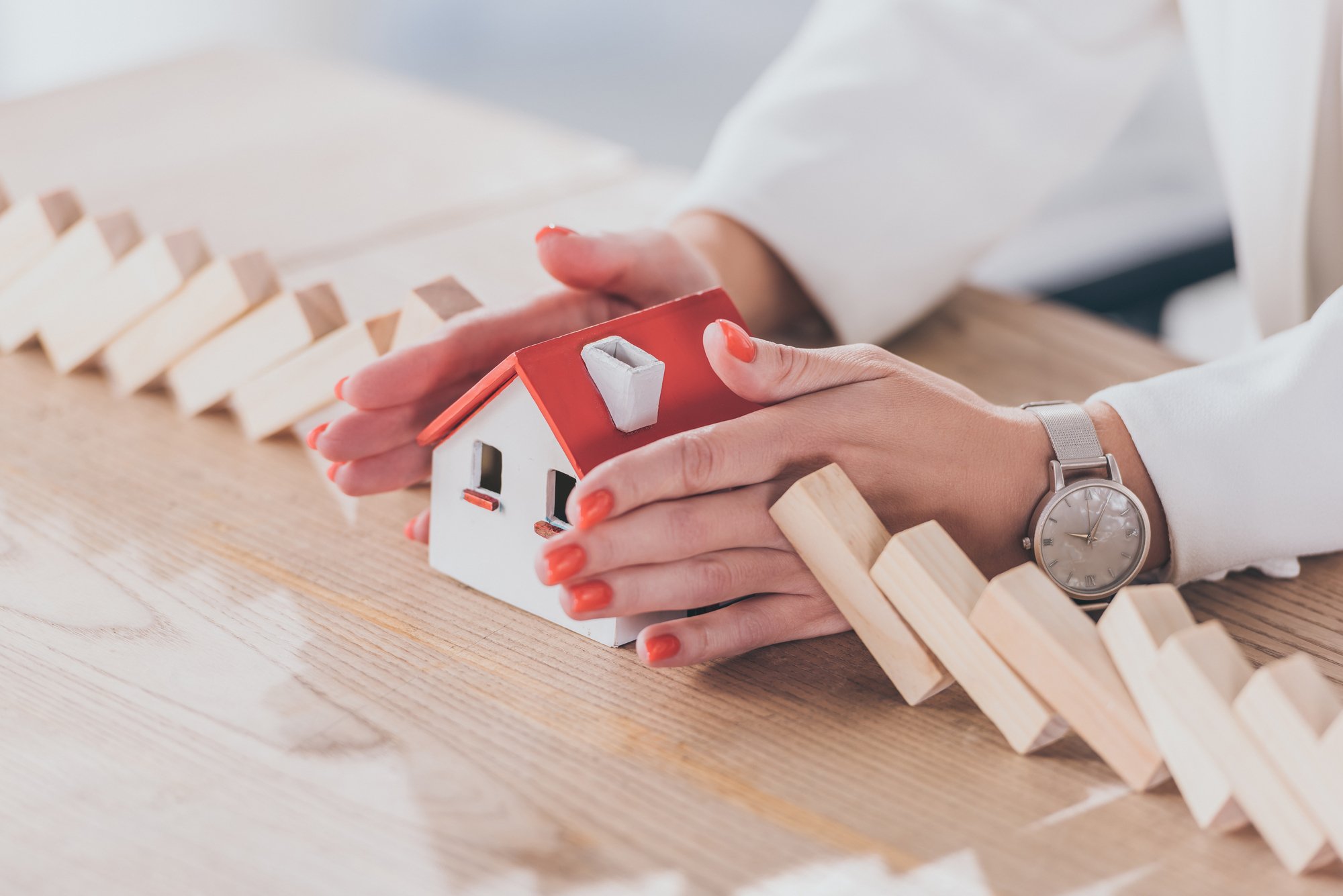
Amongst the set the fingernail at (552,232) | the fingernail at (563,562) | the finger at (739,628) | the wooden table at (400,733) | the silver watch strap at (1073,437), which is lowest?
the wooden table at (400,733)

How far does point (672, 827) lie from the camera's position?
1.73ft

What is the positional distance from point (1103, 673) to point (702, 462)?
22 centimetres

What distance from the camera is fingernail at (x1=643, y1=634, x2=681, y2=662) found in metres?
0.62

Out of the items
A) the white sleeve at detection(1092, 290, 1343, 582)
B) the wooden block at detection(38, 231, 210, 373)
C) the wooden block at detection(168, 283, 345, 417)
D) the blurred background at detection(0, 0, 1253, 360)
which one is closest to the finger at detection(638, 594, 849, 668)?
the white sleeve at detection(1092, 290, 1343, 582)

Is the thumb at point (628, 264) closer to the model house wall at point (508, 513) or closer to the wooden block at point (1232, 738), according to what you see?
the model house wall at point (508, 513)

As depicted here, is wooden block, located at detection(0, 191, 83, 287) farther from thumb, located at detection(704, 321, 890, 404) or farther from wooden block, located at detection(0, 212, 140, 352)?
thumb, located at detection(704, 321, 890, 404)

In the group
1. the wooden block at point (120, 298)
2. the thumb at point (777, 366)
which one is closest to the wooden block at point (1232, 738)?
the thumb at point (777, 366)

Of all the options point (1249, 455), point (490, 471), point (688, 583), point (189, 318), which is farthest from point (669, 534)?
point (189, 318)

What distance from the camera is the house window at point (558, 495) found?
670 mm

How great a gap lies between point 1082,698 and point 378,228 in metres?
0.91

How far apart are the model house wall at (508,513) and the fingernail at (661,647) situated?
0.13ft

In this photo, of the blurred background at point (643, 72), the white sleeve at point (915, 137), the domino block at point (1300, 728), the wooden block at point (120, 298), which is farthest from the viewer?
the blurred background at point (643, 72)

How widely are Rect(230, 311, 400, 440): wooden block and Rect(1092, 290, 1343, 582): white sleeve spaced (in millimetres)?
481

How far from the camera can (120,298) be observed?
939mm
